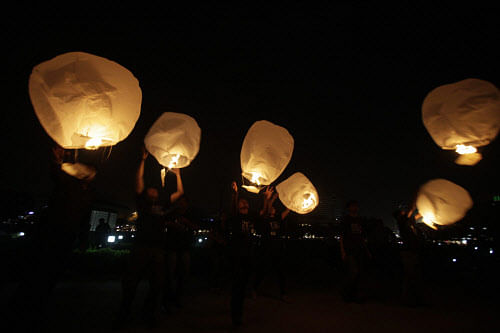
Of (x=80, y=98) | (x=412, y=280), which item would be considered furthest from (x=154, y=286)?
(x=412, y=280)

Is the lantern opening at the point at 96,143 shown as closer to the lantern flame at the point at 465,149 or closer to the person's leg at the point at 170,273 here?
the person's leg at the point at 170,273

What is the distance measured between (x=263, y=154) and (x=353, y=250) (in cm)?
272

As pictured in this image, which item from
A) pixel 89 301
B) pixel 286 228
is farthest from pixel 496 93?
pixel 89 301

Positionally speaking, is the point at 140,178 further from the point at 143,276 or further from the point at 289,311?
the point at 289,311

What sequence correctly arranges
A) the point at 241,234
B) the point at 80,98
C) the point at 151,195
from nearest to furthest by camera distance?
1. the point at 80,98
2. the point at 151,195
3. the point at 241,234

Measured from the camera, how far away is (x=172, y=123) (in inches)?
144

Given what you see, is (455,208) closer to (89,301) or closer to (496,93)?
(496,93)

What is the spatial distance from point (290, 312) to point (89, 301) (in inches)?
129

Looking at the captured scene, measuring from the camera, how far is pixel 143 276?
3336 mm

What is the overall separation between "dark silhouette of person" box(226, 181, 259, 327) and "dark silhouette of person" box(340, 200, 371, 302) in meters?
2.27

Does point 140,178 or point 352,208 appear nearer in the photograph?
point 140,178

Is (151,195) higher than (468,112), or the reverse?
(468,112)

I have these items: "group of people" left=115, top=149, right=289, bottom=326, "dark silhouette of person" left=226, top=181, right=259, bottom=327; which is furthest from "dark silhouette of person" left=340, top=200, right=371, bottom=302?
"dark silhouette of person" left=226, top=181, right=259, bottom=327

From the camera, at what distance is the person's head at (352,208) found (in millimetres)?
5521
